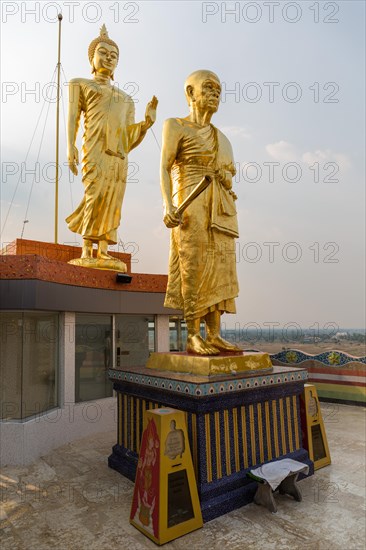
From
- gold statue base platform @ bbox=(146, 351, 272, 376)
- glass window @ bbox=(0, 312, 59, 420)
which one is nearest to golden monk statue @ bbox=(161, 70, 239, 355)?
gold statue base platform @ bbox=(146, 351, 272, 376)

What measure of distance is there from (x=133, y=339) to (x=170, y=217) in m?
3.21

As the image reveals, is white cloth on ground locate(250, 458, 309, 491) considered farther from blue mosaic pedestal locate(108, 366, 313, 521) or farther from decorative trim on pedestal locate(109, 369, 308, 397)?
decorative trim on pedestal locate(109, 369, 308, 397)

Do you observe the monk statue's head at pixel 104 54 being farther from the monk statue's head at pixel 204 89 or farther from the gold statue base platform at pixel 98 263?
the gold statue base platform at pixel 98 263

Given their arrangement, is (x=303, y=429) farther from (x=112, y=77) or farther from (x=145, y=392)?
(x=112, y=77)

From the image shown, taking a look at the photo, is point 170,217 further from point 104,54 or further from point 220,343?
point 104,54

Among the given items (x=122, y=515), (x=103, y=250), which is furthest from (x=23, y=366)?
(x=103, y=250)

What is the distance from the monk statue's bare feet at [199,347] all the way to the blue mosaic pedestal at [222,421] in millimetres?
367

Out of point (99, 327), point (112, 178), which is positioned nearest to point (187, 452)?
point (99, 327)

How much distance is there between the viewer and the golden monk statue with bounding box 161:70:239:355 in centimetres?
399

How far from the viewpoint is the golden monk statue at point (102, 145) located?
6.40m

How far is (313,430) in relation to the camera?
430cm

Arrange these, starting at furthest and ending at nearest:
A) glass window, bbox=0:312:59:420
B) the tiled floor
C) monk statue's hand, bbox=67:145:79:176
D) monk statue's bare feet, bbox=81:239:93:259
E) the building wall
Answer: monk statue's bare feet, bbox=81:239:93:259 < monk statue's hand, bbox=67:145:79:176 < glass window, bbox=0:312:59:420 < the building wall < the tiled floor

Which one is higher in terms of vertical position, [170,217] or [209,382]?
[170,217]

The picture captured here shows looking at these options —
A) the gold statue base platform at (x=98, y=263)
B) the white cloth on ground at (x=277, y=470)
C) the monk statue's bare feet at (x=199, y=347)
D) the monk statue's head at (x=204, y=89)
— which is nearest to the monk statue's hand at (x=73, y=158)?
the gold statue base platform at (x=98, y=263)
